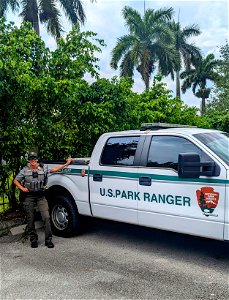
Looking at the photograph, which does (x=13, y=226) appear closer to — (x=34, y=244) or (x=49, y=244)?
(x=34, y=244)

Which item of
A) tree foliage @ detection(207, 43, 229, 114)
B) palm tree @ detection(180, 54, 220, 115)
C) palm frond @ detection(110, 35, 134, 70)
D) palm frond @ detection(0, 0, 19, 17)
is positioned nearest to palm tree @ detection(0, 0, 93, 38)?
palm frond @ detection(0, 0, 19, 17)

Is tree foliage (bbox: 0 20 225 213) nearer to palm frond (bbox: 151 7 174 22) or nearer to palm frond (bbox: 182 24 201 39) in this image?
palm frond (bbox: 151 7 174 22)

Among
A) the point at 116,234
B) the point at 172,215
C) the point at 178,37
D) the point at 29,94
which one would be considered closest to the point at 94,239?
the point at 116,234

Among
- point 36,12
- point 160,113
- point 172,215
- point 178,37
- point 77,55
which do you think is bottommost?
point 172,215

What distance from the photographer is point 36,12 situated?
21750 mm

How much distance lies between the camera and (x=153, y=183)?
189 inches

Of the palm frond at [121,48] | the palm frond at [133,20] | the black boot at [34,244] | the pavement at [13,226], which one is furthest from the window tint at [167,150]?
the palm frond at [133,20]

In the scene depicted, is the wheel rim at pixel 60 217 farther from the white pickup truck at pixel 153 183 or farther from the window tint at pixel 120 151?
the window tint at pixel 120 151

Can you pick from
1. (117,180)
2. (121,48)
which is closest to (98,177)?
(117,180)

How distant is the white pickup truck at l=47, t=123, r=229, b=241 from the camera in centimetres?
425

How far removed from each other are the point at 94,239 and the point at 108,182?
46.5 inches

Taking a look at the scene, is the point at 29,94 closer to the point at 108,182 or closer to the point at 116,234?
the point at 108,182

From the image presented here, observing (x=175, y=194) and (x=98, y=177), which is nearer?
(x=175, y=194)

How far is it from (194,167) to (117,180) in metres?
1.41
